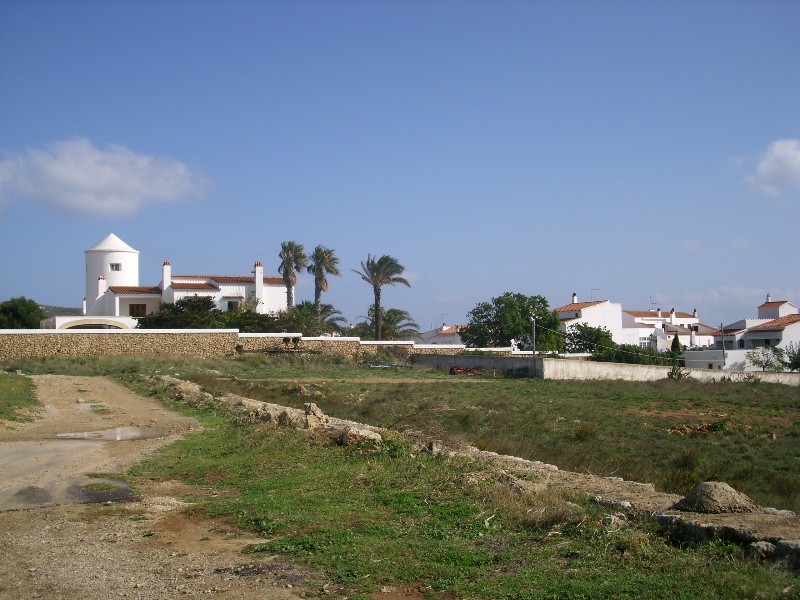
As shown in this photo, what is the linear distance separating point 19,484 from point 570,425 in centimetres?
1807

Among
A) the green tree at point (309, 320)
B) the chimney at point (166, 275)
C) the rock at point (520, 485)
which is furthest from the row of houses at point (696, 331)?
the rock at point (520, 485)

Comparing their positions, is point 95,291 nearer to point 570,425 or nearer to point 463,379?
point 463,379

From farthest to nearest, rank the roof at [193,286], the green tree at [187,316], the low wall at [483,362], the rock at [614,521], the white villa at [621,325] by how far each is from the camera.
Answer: the white villa at [621,325], the roof at [193,286], the green tree at [187,316], the low wall at [483,362], the rock at [614,521]

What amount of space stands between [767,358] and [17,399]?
6035 centimetres

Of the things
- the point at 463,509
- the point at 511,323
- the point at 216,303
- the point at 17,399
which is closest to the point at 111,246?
the point at 216,303

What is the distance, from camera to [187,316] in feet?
193

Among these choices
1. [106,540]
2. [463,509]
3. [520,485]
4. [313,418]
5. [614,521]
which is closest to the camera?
[614,521]

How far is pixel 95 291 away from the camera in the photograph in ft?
229

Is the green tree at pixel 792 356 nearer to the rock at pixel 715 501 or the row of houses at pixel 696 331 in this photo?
the row of houses at pixel 696 331

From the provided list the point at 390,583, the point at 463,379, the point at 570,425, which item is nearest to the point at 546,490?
the point at 390,583

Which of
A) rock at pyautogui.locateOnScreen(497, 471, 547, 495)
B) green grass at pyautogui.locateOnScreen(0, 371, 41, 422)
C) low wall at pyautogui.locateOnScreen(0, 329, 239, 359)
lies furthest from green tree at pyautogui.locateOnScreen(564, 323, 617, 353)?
rock at pyautogui.locateOnScreen(497, 471, 547, 495)

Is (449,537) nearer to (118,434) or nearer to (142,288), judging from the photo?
(118,434)

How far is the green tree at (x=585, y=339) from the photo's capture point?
240 feet

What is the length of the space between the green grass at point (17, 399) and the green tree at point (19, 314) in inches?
1446
